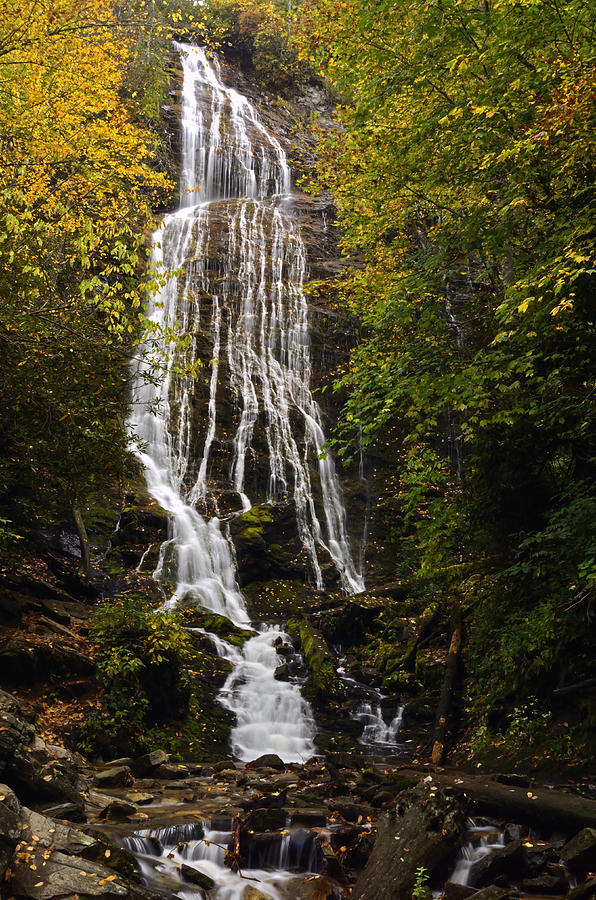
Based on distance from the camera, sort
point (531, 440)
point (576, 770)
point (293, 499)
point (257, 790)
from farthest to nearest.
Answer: point (293, 499), point (257, 790), point (531, 440), point (576, 770)

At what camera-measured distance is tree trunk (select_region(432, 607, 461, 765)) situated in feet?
30.3

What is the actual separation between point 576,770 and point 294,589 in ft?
43.1

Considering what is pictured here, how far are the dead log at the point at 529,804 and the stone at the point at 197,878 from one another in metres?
2.21

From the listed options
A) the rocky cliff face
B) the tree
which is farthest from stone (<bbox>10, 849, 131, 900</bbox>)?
the rocky cliff face

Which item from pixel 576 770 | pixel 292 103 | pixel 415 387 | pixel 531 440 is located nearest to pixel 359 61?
pixel 415 387

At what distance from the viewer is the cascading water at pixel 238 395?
1408 cm

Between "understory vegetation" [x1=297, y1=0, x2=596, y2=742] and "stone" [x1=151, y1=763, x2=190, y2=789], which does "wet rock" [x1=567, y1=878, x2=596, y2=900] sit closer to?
"understory vegetation" [x1=297, y1=0, x2=596, y2=742]

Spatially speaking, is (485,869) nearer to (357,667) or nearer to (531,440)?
(531,440)

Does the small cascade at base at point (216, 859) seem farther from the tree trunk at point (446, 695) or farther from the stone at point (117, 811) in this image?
the tree trunk at point (446, 695)

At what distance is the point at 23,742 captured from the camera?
558cm

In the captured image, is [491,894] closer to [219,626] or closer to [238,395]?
A: [219,626]

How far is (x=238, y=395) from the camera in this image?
24.3 m

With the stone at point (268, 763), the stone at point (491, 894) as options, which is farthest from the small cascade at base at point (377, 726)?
the stone at point (491, 894)

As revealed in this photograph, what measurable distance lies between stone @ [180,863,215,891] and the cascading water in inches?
222
